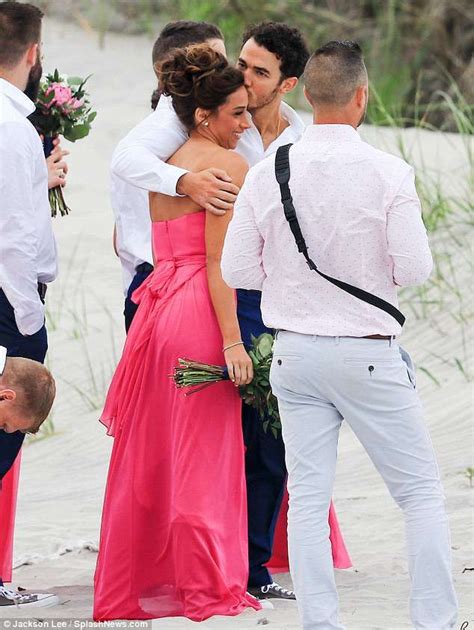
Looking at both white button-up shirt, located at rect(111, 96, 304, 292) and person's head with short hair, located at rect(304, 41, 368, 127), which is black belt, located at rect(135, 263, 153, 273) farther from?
person's head with short hair, located at rect(304, 41, 368, 127)

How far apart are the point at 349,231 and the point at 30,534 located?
2.97 meters

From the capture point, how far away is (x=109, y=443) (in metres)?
7.80

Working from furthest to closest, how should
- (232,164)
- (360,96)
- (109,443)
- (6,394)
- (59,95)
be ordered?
(109,443) → (59,95) → (232,164) → (6,394) → (360,96)

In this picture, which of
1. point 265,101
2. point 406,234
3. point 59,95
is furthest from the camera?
point 59,95

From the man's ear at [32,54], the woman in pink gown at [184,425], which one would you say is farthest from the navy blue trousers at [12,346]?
the man's ear at [32,54]

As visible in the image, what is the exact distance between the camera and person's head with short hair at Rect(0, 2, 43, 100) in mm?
4465

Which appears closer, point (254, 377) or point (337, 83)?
point (337, 83)

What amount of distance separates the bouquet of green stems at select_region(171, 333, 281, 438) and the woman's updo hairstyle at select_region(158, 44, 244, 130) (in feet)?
2.73

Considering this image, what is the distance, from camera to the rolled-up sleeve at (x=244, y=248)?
382 cm

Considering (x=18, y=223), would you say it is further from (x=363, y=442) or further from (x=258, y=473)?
(x=363, y=442)

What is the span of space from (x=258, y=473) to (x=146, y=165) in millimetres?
1173

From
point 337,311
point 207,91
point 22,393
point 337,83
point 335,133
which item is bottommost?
point 22,393

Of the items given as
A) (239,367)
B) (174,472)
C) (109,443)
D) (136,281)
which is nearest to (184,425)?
(174,472)

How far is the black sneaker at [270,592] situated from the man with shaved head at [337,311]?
3.08 ft
